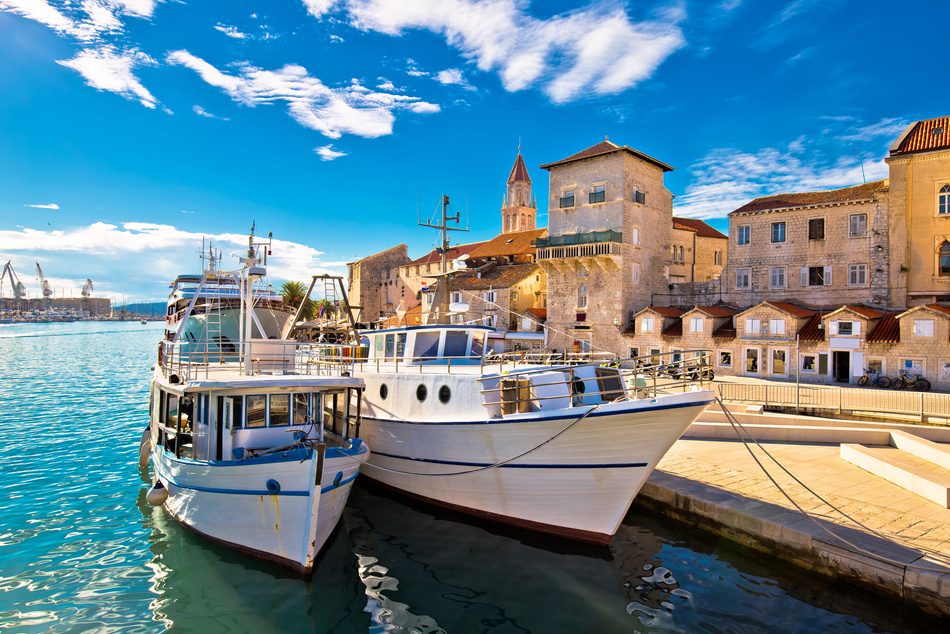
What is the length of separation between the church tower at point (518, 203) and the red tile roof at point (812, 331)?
54.1m

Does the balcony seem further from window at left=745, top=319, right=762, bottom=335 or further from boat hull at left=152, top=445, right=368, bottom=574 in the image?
boat hull at left=152, top=445, right=368, bottom=574

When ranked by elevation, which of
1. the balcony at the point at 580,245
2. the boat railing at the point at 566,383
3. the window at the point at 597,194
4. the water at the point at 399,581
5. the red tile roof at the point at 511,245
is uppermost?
the window at the point at 597,194

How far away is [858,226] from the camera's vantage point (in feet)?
101

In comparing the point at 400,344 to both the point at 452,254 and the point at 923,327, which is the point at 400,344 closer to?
the point at 923,327

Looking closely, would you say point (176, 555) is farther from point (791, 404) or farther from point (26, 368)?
point (26, 368)

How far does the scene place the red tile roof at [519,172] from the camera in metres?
82.5

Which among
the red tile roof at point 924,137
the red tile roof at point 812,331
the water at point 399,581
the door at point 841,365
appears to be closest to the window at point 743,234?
the red tile roof at point 812,331

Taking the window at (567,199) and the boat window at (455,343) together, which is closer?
the boat window at (455,343)

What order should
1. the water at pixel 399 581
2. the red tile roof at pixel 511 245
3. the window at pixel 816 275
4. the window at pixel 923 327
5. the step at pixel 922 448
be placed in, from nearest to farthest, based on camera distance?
the water at pixel 399 581 → the step at pixel 922 448 → the window at pixel 923 327 → the window at pixel 816 275 → the red tile roof at pixel 511 245

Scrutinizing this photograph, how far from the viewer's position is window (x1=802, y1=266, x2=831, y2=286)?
31938 mm

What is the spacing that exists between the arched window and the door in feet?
23.1

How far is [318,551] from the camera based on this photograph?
1111 centimetres

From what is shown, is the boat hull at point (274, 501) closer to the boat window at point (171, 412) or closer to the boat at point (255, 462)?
the boat at point (255, 462)

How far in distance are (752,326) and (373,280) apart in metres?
51.5
